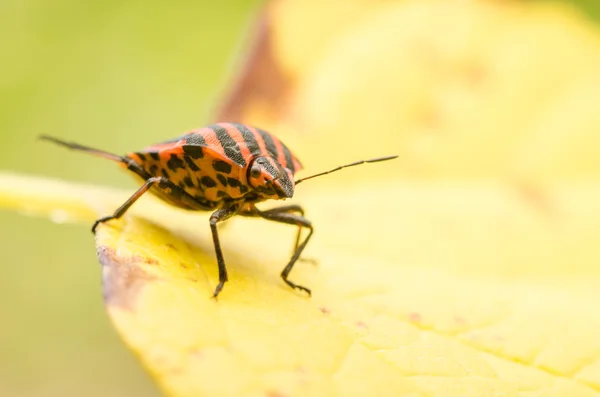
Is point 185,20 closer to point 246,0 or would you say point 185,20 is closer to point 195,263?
point 246,0

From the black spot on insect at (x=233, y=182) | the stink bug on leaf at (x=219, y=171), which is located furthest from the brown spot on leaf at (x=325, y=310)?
the black spot on insect at (x=233, y=182)

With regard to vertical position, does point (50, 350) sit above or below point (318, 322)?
below

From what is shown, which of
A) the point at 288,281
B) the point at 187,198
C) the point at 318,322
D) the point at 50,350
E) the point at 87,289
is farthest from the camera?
the point at 87,289

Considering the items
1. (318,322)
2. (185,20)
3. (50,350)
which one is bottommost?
(50,350)

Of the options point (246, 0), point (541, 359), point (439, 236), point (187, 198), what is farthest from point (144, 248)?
point (246, 0)

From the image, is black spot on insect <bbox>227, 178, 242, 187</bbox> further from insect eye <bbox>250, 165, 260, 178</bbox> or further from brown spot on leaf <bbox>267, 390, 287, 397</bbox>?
brown spot on leaf <bbox>267, 390, 287, 397</bbox>

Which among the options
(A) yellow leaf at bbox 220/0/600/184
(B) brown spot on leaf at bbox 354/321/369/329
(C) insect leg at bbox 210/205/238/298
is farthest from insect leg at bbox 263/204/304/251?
(B) brown spot on leaf at bbox 354/321/369/329
